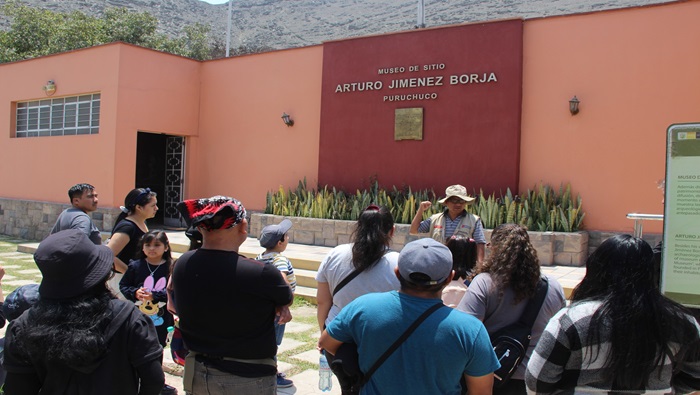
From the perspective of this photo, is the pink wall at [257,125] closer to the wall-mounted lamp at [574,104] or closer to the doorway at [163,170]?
the doorway at [163,170]

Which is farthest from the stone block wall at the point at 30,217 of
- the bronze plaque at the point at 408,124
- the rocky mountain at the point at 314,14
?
the rocky mountain at the point at 314,14

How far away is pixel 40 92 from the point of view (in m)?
14.8

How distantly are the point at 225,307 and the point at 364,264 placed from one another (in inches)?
38.1

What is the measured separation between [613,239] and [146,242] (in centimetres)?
323

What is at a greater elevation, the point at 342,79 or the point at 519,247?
the point at 342,79

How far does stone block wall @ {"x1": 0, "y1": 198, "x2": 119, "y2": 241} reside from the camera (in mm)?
13773

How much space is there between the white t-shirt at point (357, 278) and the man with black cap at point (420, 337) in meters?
0.88

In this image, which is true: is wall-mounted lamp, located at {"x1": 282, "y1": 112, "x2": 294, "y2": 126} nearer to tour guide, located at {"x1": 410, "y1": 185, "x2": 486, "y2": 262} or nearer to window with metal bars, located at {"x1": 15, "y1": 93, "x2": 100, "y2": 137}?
window with metal bars, located at {"x1": 15, "y1": 93, "x2": 100, "y2": 137}

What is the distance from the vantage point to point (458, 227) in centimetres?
521

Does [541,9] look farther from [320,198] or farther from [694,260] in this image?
[694,260]

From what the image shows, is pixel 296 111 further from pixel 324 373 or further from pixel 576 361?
pixel 576 361

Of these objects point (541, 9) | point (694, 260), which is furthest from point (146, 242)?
point (541, 9)

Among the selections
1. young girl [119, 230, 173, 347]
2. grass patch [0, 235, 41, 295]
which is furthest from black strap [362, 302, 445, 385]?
grass patch [0, 235, 41, 295]

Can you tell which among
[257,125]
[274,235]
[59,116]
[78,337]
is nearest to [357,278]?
[274,235]
